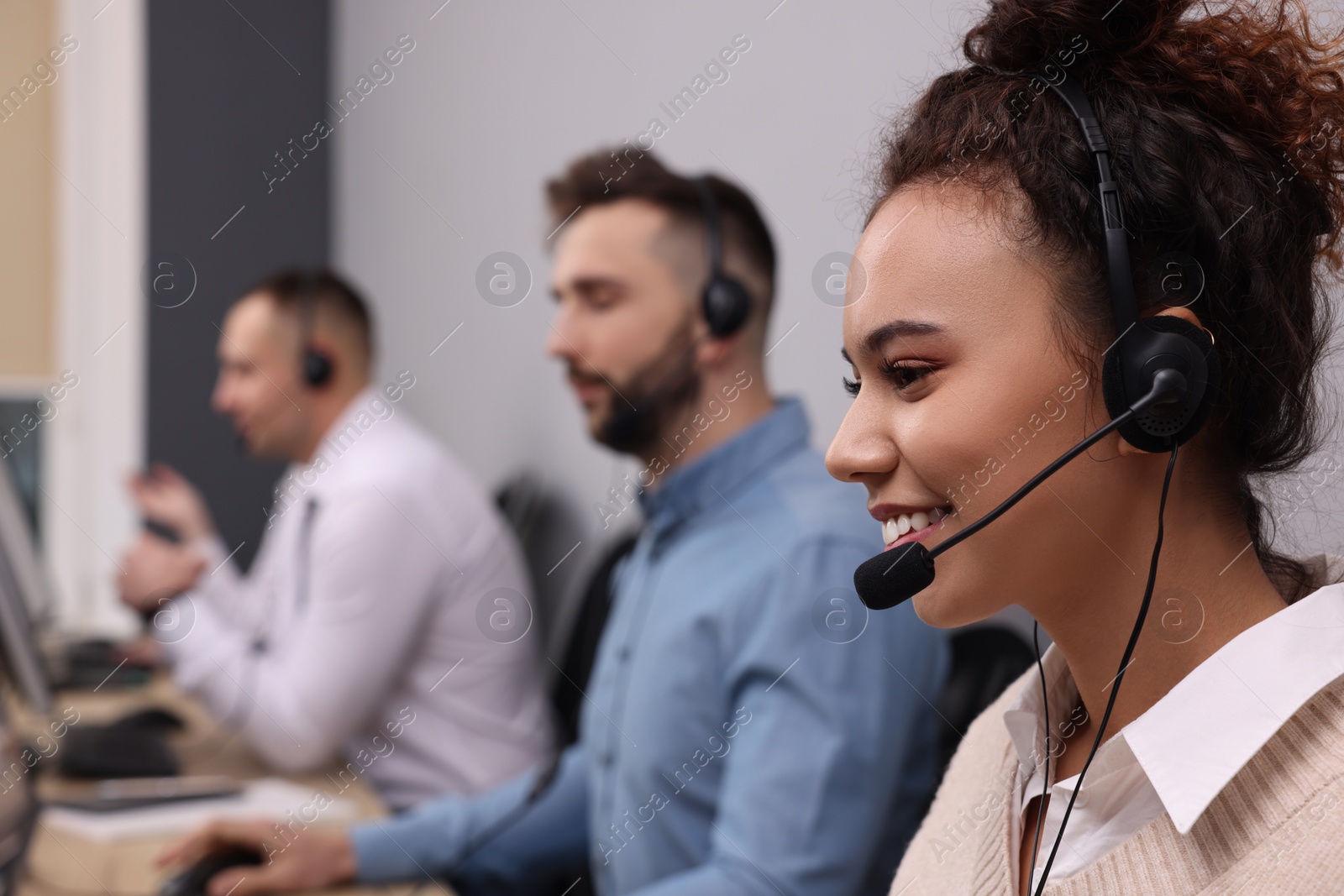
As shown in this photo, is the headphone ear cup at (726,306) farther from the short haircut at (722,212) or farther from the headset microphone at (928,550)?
the headset microphone at (928,550)

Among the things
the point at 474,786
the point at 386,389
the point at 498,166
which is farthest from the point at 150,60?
the point at 474,786

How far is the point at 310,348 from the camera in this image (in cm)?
244

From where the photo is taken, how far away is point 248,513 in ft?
11.8

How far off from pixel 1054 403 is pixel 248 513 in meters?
3.42

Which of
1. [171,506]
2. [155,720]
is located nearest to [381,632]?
[155,720]

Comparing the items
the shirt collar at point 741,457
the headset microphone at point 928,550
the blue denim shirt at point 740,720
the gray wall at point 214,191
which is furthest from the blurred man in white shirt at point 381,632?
the headset microphone at point 928,550

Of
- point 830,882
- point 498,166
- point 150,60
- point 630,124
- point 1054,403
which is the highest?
point 150,60

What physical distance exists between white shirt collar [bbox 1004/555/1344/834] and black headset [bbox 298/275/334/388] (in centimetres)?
211

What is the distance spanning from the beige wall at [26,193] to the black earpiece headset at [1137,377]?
379 cm

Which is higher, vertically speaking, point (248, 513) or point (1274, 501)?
point (248, 513)

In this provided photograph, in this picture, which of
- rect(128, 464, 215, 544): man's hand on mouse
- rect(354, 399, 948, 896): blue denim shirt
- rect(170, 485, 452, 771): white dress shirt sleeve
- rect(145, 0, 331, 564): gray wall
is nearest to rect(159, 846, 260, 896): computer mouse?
rect(354, 399, 948, 896): blue denim shirt

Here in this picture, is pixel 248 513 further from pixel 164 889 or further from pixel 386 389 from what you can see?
pixel 164 889

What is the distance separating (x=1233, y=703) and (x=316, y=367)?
7.11ft

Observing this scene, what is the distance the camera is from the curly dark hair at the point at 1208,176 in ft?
1.97
